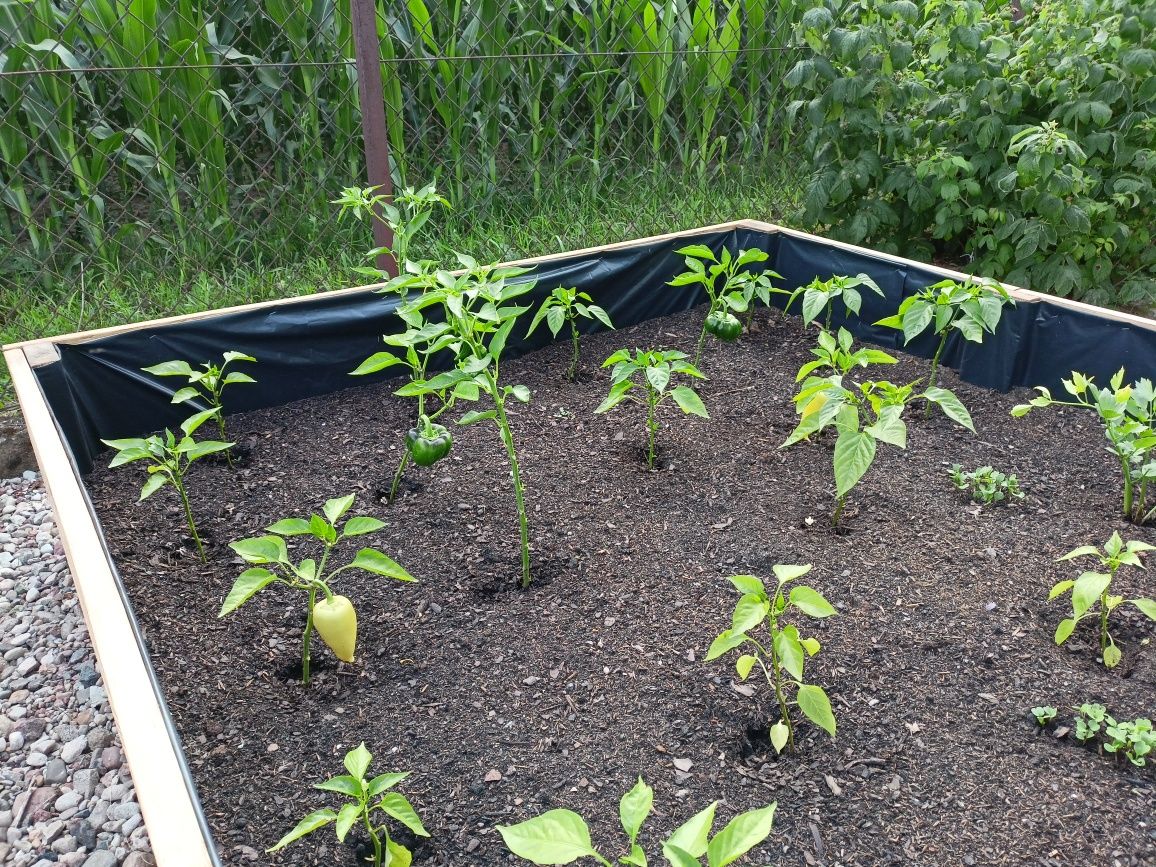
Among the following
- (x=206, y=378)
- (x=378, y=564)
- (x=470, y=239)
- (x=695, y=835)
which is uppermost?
(x=695, y=835)

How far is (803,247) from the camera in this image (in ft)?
11.3

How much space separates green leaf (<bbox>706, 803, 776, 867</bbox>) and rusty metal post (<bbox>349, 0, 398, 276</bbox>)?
2.49m

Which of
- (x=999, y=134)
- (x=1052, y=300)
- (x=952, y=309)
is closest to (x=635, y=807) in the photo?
(x=952, y=309)

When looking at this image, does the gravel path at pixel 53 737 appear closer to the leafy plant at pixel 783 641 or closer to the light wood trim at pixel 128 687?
the light wood trim at pixel 128 687

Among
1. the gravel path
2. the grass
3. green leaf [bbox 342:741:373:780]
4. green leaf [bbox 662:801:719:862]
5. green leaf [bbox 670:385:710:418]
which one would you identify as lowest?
the gravel path

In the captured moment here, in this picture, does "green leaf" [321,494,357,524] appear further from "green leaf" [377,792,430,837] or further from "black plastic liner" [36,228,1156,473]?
"black plastic liner" [36,228,1156,473]

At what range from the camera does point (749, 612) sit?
57.1 inches

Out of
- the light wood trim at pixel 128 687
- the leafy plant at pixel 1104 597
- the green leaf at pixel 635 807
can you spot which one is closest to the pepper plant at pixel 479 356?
the light wood trim at pixel 128 687

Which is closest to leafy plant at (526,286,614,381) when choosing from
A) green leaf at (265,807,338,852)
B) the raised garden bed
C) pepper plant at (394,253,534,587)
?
the raised garden bed

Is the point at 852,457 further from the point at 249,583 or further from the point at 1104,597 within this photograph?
the point at 249,583

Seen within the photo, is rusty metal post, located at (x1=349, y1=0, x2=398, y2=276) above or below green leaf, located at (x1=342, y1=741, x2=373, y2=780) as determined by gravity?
above

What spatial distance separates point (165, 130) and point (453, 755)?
3.60 metres

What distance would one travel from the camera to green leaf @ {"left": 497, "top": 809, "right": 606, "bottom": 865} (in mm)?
969

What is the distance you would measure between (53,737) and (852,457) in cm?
191
